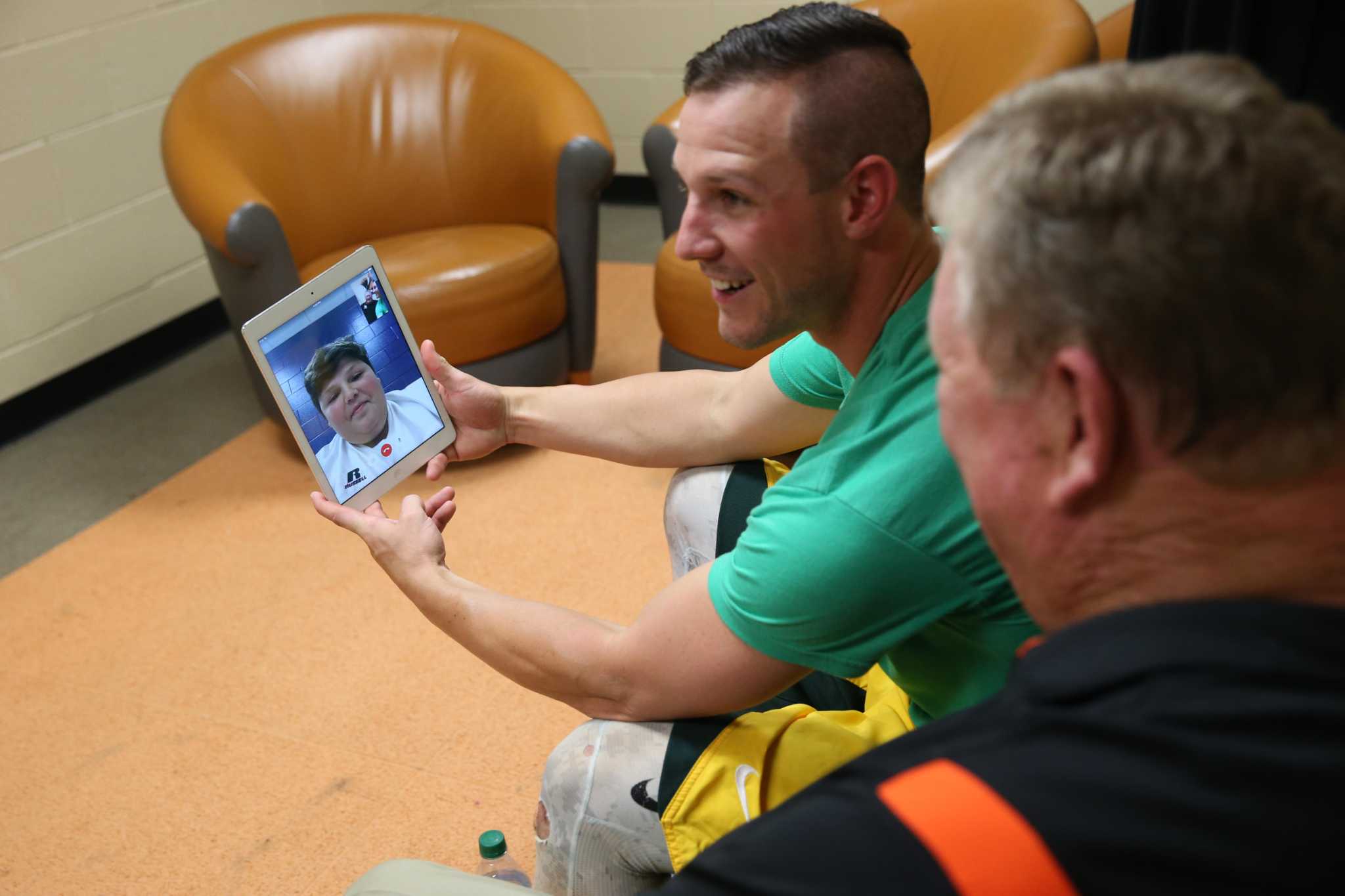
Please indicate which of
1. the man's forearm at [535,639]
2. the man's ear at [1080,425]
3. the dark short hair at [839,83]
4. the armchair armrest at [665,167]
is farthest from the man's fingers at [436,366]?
the armchair armrest at [665,167]

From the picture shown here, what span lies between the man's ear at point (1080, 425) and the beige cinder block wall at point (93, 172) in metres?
3.13

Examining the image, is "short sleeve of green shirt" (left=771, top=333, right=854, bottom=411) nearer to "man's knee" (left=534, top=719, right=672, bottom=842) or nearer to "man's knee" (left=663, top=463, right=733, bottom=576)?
"man's knee" (left=663, top=463, right=733, bottom=576)

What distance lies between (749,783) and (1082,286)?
66cm

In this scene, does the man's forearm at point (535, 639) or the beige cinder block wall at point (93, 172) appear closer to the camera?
the man's forearm at point (535, 639)

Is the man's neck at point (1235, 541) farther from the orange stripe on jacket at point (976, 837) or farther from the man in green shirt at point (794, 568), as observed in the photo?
the man in green shirt at point (794, 568)

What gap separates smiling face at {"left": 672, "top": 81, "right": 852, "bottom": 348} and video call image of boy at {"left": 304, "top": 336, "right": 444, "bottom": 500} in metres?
0.61

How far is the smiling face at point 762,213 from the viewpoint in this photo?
1.20 metres

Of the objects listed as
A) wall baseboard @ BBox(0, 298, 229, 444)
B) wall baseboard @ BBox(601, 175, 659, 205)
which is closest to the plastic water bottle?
wall baseboard @ BBox(0, 298, 229, 444)

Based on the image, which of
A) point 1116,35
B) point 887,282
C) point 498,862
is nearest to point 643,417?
point 887,282

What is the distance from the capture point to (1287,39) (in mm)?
1771

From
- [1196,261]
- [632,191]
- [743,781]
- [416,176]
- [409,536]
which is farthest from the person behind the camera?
[632,191]

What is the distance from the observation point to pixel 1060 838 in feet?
1.91

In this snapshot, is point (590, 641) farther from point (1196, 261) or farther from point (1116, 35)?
point (1116, 35)

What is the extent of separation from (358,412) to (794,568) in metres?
0.85
